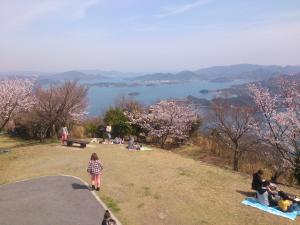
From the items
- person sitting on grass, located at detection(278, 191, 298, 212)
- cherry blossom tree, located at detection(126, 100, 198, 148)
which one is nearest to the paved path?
person sitting on grass, located at detection(278, 191, 298, 212)

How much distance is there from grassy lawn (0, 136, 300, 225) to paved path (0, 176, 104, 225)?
2.69 ft

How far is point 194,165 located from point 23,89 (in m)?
16.0

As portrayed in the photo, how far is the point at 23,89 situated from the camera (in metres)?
27.9

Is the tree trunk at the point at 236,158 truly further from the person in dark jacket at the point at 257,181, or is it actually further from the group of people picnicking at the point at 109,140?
the person in dark jacket at the point at 257,181

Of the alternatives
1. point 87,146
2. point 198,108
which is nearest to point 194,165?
point 87,146

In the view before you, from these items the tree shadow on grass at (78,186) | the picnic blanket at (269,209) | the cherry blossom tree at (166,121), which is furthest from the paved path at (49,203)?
the cherry blossom tree at (166,121)

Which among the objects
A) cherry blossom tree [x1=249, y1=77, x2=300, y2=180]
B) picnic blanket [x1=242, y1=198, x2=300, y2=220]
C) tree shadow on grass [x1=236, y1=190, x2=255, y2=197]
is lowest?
tree shadow on grass [x1=236, y1=190, x2=255, y2=197]

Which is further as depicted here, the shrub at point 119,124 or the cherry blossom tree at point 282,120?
the shrub at point 119,124

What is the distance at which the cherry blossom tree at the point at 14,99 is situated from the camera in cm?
2675

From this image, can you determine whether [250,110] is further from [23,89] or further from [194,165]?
[23,89]

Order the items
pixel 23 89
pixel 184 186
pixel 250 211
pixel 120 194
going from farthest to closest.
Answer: pixel 23 89
pixel 184 186
pixel 120 194
pixel 250 211

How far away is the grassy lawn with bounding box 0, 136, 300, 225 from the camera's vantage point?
1217 cm

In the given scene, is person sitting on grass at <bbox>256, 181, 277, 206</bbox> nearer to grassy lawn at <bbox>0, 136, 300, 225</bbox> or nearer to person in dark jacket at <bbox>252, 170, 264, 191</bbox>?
person in dark jacket at <bbox>252, 170, 264, 191</bbox>

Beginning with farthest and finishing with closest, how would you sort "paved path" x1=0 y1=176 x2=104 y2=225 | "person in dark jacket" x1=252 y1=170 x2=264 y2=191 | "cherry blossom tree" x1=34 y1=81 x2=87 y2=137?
"cherry blossom tree" x1=34 y1=81 x2=87 y2=137
"person in dark jacket" x1=252 y1=170 x2=264 y2=191
"paved path" x1=0 y1=176 x2=104 y2=225
